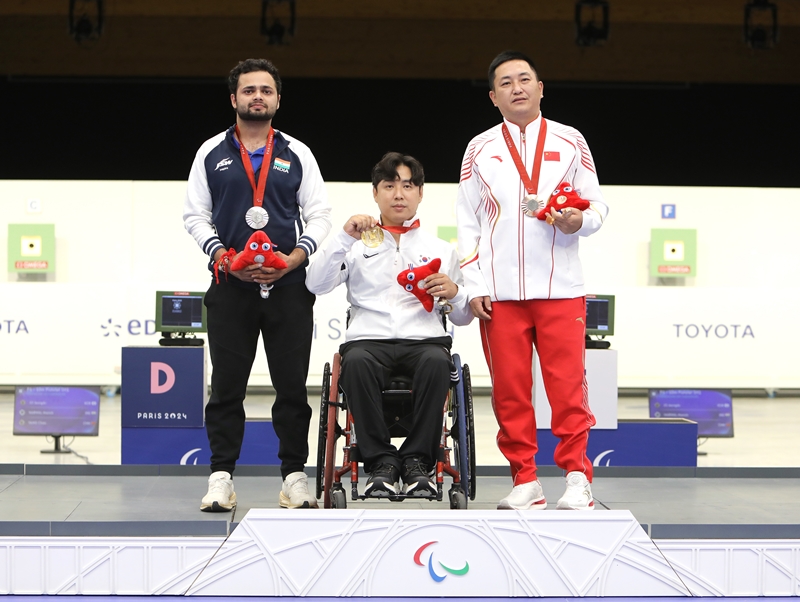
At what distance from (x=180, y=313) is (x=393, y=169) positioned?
7.26ft

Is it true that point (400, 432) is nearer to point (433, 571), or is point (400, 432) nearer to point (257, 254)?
point (433, 571)

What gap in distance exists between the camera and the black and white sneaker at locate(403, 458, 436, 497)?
104 inches

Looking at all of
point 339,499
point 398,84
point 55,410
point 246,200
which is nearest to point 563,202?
point 246,200

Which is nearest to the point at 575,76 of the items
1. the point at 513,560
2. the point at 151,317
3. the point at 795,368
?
the point at 795,368

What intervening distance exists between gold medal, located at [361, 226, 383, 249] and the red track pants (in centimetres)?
44

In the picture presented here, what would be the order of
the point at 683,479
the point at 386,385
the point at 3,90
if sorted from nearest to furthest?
the point at 386,385
the point at 683,479
the point at 3,90

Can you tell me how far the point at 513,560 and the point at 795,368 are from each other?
21.8ft

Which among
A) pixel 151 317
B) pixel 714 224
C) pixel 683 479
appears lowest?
pixel 683 479

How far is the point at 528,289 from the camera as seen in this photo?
287 cm

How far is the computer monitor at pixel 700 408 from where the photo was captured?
5410mm

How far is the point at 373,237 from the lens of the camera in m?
3.00

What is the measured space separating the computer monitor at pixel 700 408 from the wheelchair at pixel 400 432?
9.15 feet

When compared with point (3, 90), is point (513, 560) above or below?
below

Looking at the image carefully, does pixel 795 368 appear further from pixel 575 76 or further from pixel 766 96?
pixel 575 76
